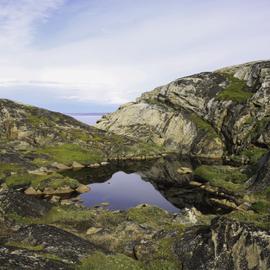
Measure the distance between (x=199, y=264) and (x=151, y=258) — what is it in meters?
4.97

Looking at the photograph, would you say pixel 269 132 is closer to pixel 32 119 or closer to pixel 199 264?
pixel 32 119

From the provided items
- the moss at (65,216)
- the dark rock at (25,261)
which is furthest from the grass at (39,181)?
the dark rock at (25,261)

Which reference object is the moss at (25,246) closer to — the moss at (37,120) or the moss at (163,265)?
the moss at (163,265)

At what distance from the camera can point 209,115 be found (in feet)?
582

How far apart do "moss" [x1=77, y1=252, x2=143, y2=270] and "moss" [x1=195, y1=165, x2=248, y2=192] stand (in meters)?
55.2

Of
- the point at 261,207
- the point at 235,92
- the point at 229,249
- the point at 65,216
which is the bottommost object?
the point at 261,207

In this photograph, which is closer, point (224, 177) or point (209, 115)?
point (224, 177)

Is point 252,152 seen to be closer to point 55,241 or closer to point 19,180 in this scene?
point 19,180

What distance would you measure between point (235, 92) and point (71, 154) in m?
77.3

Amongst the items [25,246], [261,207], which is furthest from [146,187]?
[25,246]

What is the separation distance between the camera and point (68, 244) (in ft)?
118

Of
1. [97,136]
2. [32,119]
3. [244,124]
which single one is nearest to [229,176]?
[244,124]

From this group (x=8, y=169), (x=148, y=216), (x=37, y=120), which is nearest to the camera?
(x=148, y=216)

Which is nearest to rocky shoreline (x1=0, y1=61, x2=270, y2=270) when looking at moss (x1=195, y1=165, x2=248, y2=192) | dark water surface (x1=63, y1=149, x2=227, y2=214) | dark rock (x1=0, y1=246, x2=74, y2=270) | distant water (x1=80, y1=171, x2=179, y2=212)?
dark rock (x1=0, y1=246, x2=74, y2=270)
